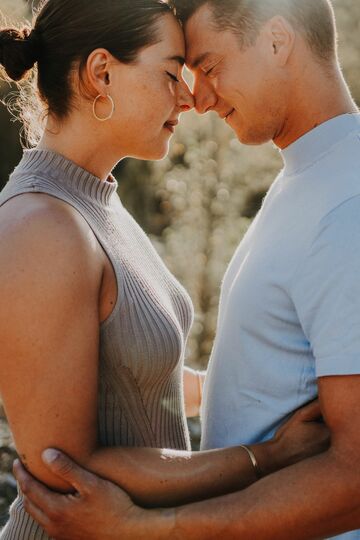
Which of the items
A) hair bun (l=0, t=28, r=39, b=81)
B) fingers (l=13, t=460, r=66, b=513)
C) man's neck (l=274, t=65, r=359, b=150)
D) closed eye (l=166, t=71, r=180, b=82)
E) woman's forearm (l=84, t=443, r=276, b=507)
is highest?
hair bun (l=0, t=28, r=39, b=81)

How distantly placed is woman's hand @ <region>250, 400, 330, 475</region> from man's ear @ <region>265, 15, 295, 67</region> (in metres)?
0.98

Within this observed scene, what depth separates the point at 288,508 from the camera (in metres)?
1.78

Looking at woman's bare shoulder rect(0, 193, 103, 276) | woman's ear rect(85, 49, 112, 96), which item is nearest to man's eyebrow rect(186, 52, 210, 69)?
woman's ear rect(85, 49, 112, 96)

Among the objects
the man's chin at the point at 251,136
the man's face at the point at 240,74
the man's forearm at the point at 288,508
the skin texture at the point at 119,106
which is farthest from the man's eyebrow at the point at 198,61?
the man's forearm at the point at 288,508

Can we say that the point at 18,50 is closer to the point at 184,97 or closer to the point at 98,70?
the point at 98,70

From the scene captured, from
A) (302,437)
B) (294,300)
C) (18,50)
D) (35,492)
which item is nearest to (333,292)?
(294,300)

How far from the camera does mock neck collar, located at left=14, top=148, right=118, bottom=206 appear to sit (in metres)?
2.05

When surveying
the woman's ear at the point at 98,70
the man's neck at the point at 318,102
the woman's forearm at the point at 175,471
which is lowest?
the woman's forearm at the point at 175,471

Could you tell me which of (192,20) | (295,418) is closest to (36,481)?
(295,418)

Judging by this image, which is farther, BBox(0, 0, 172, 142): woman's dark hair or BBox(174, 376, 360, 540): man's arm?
BBox(0, 0, 172, 142): woman's dark hair

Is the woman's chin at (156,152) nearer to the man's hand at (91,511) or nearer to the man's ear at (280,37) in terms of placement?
the man's ear at (280,37)

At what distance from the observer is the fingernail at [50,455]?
1764 mm

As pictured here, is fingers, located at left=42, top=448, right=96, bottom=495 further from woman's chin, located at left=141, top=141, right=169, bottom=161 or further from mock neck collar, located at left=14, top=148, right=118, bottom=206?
woman's chin, located at left=141, top=141, right=169, bottom=161

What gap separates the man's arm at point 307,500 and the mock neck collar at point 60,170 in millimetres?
834
